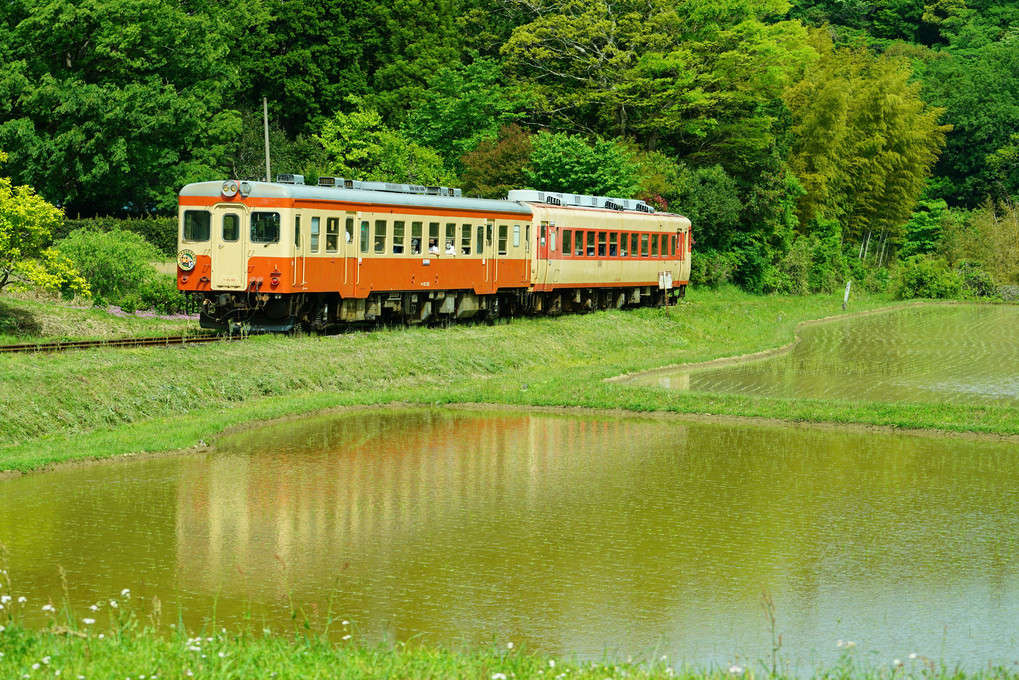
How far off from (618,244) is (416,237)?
34.0 feet

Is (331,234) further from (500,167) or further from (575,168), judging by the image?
(500,167)

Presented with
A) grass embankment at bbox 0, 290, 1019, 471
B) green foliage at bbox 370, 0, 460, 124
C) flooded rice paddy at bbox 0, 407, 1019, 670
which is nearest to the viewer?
flooded rice paddy at bbox 0, 407, 1019, 670

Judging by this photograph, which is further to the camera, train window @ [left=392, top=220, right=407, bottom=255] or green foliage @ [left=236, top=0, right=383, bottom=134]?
green foliage @ [left=236, top=0, right=383, bottom=134]

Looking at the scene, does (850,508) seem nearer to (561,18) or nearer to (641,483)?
(641,483)

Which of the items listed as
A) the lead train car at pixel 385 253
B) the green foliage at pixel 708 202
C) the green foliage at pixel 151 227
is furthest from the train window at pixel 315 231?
the green foliage at pixel 708 202

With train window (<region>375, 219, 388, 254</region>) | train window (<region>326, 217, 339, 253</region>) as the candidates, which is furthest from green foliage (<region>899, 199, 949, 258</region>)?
train window (<region>326, 217, 339, 253</region>)

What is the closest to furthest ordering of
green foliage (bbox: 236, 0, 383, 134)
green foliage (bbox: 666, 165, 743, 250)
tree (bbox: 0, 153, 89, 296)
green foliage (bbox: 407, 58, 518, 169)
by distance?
tree (bbox: 0, 153, 89, 296), green foliage (bbox: 666, 165, 743, 250), green foliage (bbox: 407, 58, 518, 169), green foliage (bbox: 236, 0, 383, 134)

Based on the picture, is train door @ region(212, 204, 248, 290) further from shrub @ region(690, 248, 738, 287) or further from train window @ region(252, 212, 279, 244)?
shrub @ region(690, 248, 738, 287)

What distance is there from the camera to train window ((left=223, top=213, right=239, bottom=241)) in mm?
24719

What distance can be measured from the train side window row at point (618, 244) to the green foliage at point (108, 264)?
37.9 feet

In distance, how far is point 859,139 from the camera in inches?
2827

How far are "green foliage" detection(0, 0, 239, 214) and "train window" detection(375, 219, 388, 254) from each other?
694 inches

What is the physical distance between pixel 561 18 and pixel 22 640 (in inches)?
1857

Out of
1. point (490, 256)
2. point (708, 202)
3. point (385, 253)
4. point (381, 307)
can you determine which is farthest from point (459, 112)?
point (385, 253)
